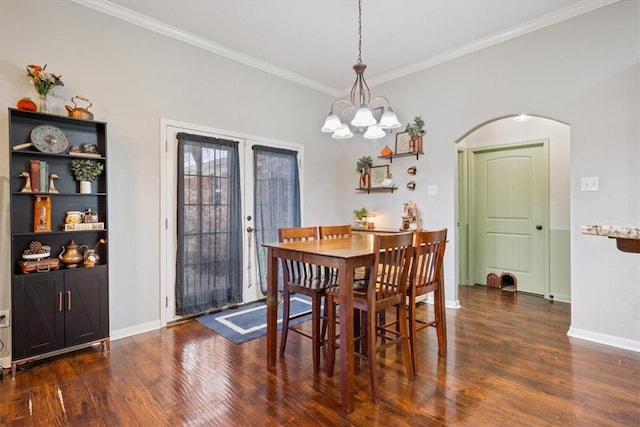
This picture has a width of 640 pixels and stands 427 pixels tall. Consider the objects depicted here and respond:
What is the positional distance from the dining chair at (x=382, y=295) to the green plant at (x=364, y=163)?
8.73 feet

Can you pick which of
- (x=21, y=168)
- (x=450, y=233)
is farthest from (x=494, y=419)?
(x=21, y=168)

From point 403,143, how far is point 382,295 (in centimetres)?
271

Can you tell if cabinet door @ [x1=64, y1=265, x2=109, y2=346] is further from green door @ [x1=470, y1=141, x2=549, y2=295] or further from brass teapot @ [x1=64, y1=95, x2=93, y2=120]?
green door @ [x1=470, y1=141, x2=549, y2=295]

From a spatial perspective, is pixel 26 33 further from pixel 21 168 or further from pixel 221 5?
pixel 221 5

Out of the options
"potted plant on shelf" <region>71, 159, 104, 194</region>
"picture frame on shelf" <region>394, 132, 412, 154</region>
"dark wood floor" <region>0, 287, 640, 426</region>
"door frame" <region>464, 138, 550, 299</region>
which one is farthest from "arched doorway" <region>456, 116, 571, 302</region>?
"potted plant on shelf" <region>71, 159, 104, 194</region>

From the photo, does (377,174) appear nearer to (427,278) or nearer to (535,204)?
(535,204)

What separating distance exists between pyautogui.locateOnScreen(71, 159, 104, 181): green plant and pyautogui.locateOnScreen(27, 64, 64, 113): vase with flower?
17.6 inches

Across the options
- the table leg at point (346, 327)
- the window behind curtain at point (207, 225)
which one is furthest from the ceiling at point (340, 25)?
the table leg at point (346, 327)

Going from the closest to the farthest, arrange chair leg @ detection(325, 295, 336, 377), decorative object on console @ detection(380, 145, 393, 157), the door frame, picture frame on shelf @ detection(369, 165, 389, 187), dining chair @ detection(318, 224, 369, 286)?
chair leg @ detection(325, 295, 336, 377)
dining chair @ detection(318, 224, 369, 286)
the door frame
decorative object on console @ detection(380, 145, 393, 157)
picture frame on shelf @ detection(369, 165, 389, 187)

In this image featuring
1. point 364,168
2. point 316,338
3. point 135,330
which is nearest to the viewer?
point 316,338

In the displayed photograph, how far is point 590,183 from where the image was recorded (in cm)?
289

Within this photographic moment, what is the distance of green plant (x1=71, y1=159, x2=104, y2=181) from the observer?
265 cm

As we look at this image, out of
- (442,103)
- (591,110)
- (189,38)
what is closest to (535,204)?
(591,110)

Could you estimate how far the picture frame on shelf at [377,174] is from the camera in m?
4.50
